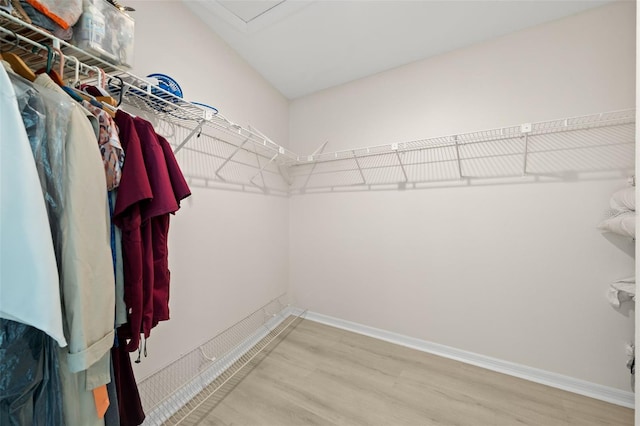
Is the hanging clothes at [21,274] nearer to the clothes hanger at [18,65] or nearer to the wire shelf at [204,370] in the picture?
the clothes hanger at [18,65]

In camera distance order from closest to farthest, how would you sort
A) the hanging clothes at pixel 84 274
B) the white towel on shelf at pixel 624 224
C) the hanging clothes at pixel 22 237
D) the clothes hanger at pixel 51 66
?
the hanging clothes at pixel 22 237
the hanging clothes at pixel 84 274
the clothes hanger at pixel 51 66
the white towel on shelf at pixel 624 224

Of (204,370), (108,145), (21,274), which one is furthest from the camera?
(204,370)

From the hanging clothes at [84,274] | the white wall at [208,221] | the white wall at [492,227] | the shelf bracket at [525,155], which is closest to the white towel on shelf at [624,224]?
the white wall at [492,227]

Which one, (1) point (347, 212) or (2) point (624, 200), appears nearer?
(2) point (624, 200)

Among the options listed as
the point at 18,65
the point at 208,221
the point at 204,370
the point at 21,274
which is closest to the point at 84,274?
the point at 21,274

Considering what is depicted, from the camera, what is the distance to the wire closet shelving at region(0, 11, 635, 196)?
128 centimetres

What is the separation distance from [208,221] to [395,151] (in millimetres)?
1698

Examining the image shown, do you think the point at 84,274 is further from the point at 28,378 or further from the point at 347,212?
the point at 347,212

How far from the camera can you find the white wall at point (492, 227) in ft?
5.00

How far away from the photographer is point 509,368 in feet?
5.69

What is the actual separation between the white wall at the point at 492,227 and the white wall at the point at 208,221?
2.22 ft

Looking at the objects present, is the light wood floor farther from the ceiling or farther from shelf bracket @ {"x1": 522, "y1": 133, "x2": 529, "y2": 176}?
the ceiling

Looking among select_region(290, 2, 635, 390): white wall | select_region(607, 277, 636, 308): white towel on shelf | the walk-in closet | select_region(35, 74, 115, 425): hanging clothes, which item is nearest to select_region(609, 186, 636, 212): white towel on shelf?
the walk-in closet

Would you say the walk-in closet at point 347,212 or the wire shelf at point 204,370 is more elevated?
the walk-in closet at point 347,212
